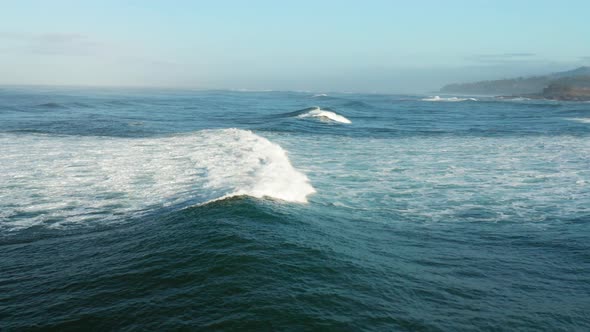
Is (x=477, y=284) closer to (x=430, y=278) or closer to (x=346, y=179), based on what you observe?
(x=430, y=278)

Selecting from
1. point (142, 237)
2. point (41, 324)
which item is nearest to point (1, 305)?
point (41, 324)

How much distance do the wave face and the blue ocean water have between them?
0.26ft

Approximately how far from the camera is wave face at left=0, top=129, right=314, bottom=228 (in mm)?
11336

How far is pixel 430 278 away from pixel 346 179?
8382 mm

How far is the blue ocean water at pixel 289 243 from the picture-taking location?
19.9 ft

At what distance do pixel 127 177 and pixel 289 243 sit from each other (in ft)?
27.6

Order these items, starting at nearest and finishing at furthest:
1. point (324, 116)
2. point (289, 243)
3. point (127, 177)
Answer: point (289, 243) < point (127, 177) < point (324, 116)

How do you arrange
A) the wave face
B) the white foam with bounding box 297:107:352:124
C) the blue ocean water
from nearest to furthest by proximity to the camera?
the blue ocean water < the wave face < the white foam with bounding box 297:107:352:124

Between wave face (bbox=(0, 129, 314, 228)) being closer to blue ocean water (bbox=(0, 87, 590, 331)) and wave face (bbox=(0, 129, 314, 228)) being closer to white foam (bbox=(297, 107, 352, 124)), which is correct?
blue ocean water (bbox=(0, 87, 590, 331))

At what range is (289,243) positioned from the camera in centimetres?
845

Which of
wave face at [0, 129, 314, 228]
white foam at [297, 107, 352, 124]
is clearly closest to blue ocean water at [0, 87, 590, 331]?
wave face at [0, 129, 314, 228]

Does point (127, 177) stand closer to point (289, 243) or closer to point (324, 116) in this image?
point (289, 243)

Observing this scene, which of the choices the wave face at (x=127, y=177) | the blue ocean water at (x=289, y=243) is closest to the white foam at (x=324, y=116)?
the wave face at (x=127, y=177)

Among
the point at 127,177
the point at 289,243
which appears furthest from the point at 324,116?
the point at 289,243
